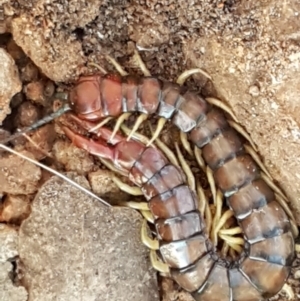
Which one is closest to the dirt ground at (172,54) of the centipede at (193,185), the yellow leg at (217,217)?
the centipede at (193,185)

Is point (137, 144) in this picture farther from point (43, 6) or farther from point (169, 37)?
point (43, 6)

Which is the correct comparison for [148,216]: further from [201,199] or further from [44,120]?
[44,120]

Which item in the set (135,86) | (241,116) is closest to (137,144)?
(135,86)

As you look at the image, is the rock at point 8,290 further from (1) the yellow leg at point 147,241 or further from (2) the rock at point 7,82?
(2) the rock at point 7,82

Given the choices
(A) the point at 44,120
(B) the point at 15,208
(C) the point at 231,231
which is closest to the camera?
(A) the point at 44,120

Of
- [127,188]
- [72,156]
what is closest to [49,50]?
[72,156]

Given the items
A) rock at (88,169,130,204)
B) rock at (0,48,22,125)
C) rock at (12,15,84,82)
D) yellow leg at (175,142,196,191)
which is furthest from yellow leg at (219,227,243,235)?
rock at (0,48,22,125)
